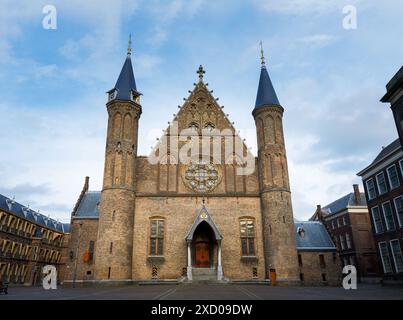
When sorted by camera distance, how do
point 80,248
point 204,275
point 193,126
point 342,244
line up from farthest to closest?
1. point 342,244
2. point 193,126
3. point 80,248
4. point 204,275

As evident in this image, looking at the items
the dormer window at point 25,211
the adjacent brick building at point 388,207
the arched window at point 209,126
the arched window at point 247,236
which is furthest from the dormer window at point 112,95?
the dormer window at point 25,211

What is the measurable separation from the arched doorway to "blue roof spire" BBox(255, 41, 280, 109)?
44.1ft

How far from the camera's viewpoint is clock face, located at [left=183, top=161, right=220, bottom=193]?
93.6 ft

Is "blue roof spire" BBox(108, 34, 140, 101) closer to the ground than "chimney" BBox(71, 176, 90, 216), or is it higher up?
higher up

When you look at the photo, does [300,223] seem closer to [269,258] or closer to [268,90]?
[269,258]

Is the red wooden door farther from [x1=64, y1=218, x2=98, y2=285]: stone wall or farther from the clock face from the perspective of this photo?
[x1=64, y1=218, x2=98, y2=285]: stone wall

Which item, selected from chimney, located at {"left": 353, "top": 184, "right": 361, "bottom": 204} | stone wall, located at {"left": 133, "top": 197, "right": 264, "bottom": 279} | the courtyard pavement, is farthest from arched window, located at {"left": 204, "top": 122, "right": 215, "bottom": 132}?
chimney, located at {"left": 353, "top": 184, "right": 361, "bottom": 204}

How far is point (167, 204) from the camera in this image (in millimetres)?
27672

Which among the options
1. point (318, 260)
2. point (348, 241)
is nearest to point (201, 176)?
point (318, 260)

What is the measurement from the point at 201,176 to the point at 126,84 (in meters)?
12.4

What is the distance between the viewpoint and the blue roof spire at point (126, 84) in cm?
3014

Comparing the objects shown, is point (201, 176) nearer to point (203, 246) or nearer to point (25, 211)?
point (203, 246)

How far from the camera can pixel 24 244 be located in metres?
44.8
